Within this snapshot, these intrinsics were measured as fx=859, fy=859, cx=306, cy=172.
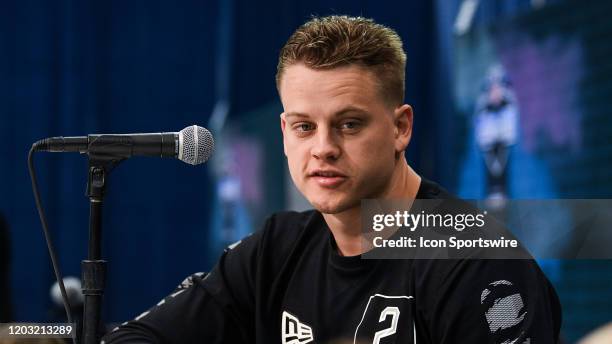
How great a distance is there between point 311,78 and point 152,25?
3208mm

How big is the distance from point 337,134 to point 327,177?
8cm

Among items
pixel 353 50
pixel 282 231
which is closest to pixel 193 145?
pixel 353 50

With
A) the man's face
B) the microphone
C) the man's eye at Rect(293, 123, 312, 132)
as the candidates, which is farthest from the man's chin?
the microphone

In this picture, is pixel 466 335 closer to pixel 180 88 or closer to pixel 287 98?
pixel 287 98

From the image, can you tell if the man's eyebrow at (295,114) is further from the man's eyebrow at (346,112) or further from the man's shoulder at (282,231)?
the man's shoulder at (282,231)

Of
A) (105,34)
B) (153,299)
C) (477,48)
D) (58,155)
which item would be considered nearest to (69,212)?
(58,155)

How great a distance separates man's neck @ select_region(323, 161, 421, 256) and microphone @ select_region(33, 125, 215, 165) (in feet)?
1.11

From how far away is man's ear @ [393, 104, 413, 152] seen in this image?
5.53 ft

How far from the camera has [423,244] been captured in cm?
163

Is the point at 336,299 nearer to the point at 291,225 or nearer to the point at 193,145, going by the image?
the point at 291,225

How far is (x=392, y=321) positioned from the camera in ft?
5.28

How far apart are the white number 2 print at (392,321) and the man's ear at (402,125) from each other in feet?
1.03

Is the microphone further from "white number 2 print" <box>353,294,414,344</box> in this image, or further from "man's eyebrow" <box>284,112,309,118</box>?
"white number 2 print" <box>353,294,414,344</box>

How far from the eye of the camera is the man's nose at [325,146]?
61.4 inches
